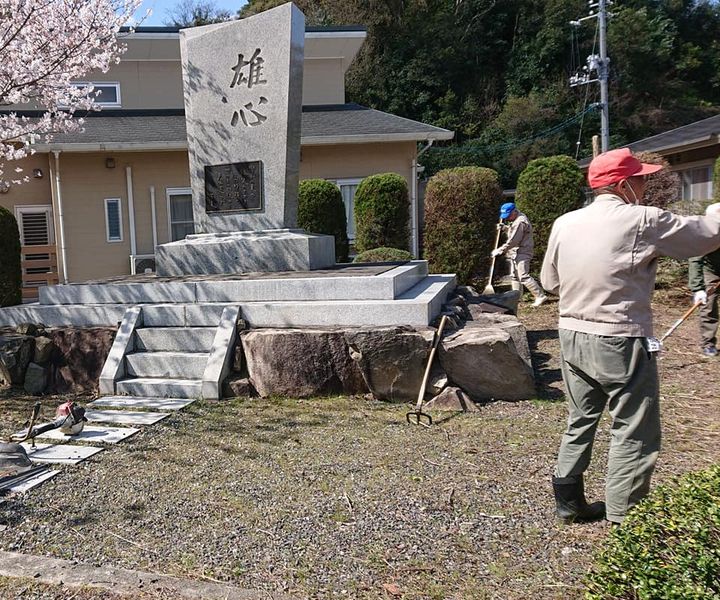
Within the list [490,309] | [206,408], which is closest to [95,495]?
[206,408]

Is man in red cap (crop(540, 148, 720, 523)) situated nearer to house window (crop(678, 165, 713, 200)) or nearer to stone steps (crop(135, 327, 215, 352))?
stone steps (crop(135, 327, 215, 352))

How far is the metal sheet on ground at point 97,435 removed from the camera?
4.71 meters

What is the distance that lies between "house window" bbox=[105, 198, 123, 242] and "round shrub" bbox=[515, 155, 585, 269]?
954cm

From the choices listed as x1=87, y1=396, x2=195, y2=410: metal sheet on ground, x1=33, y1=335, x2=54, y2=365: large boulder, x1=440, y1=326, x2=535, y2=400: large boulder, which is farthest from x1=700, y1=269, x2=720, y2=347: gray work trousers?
x1=33, y1=335, x2=54, y2=365: large boulder

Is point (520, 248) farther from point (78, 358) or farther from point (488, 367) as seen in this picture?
point (78, 358)

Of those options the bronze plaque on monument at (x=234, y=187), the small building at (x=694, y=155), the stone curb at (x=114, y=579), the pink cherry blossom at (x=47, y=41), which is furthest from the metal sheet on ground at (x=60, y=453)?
the small building at (x=694, y=155)

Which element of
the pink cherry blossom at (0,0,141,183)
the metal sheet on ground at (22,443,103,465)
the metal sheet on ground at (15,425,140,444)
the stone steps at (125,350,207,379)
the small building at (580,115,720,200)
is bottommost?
the metal sheet on ground at (22,443,103,465)

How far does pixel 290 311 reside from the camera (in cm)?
610

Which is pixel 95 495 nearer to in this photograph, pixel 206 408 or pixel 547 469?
pixel 206 408

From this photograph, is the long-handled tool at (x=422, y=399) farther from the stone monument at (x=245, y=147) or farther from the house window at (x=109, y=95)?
the house window at (x=109, y=95)

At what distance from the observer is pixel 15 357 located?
6.37 metres

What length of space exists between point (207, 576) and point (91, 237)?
44.1ft

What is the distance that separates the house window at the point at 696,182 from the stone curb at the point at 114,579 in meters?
16.3

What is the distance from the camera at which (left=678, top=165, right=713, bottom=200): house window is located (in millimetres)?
15758
